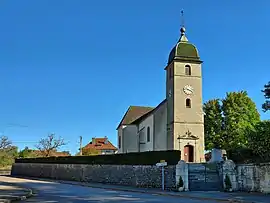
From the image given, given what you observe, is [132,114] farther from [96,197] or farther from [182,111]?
[96,197]

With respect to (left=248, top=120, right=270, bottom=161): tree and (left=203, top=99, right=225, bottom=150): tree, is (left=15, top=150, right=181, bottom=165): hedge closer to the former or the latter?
(left=248, top=120, right=270, bottom=161): tree

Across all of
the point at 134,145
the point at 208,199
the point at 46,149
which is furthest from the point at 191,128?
the point at 46,149

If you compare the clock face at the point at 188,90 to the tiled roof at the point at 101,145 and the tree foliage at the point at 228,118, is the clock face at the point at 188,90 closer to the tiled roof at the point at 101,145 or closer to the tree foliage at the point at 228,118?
the tree foliage at the point at 228,118

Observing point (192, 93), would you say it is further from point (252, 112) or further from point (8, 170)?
point (8, 170)

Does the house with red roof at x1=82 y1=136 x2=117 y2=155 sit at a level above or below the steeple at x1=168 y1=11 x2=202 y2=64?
below

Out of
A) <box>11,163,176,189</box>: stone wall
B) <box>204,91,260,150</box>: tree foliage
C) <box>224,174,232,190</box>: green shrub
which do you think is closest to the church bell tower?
<box>11,163,176,189</box>: stone wall

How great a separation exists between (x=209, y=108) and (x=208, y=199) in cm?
3679

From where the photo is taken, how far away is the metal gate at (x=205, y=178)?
24.2m

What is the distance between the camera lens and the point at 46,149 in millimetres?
67250

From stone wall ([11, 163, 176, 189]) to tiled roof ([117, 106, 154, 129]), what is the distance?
11.8 m

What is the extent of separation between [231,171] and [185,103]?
14902mm

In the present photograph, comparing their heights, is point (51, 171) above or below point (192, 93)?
below

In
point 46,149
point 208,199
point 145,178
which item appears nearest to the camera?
point 208,199

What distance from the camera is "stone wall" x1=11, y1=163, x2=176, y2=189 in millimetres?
27094
